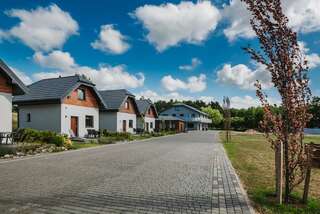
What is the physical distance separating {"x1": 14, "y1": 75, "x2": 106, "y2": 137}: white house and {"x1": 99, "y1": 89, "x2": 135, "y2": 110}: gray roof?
4.98 meters

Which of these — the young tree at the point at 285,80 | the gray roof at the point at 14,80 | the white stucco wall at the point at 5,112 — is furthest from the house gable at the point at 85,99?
the young tree at the point at 285,80

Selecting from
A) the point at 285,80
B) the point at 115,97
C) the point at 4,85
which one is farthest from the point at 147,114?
the point at 285,80

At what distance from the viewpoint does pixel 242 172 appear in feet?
30.6

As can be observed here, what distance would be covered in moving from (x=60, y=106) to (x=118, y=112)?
1033cm

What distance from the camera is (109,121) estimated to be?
106 feet

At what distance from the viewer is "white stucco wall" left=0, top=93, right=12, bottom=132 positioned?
50.8 feet

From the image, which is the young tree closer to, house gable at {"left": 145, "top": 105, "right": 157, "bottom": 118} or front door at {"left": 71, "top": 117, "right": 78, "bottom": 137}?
front door at {"left": 71, "top": 117, "right": 78, "bottom": 137}

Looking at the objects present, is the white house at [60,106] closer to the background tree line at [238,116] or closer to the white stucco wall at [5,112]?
the white stucco wall at [5,112]

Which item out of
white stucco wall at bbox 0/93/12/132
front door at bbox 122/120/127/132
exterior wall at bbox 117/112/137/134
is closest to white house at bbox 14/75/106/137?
exterior wall at bbox 117/112/137/134

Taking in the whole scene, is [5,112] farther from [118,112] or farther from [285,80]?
[118,112]

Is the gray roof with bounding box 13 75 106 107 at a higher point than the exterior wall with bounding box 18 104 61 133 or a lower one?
higher

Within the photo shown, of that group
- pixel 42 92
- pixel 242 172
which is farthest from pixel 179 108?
pixel 242 172

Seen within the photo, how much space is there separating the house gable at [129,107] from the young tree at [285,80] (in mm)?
27683

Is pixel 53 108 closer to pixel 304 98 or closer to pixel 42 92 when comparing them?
pixel 42 92
